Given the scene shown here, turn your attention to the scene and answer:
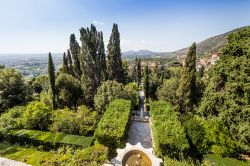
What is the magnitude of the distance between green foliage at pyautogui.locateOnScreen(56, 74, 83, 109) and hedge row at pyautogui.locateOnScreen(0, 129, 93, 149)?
8.42m

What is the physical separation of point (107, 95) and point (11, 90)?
13.4 metres

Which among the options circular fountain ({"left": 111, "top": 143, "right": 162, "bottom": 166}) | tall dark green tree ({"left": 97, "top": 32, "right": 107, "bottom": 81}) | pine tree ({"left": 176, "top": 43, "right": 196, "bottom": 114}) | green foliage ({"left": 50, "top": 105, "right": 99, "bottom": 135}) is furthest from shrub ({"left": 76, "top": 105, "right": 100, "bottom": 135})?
pine tree ({"left": 176, "top": 43, "right": 196, "bottom": 114})

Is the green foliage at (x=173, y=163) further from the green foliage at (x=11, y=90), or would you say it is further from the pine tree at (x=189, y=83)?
the green foliage at (x=11, y=90)

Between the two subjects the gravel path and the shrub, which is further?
the shrub

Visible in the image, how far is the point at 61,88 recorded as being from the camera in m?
23.5

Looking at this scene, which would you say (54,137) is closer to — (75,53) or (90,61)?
(90,61)

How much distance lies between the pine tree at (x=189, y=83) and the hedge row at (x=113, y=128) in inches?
336

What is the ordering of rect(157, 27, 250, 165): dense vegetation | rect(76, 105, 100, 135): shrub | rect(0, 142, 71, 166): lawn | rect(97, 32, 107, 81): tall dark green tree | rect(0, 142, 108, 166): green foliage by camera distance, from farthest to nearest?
rect(97, 32, 107, 81): tall dark green tree
rect(76, 105, 100, 135): shrub
rect(157, 27, 250, 165): dense vegetation
rect(0, 142, 71, 166): lawn
rect(0, 142, 108, 166): green foliage

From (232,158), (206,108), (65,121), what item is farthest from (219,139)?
(65,121)

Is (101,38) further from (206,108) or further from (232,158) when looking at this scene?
(232,158)

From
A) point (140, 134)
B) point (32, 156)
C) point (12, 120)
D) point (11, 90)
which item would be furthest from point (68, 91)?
point (140, 134)

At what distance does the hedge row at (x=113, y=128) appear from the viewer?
1306 centimetres

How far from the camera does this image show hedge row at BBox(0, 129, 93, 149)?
13.7 meters

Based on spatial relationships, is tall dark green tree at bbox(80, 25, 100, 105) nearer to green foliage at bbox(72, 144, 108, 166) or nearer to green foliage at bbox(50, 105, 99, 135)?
green foliage at bbox(50, 105, 99, 135)
